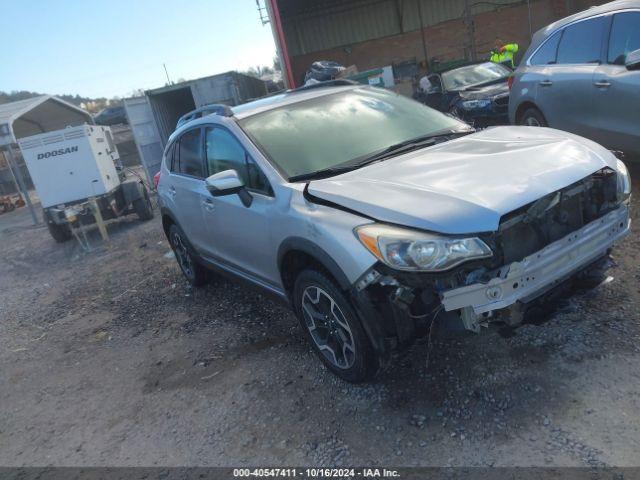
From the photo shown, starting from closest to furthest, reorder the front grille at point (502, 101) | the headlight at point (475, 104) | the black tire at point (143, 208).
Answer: the front grille at point (502, 101) → the headlight at point (475, 104) → the black tire at point (143, 208)

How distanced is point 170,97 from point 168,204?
12781 mm

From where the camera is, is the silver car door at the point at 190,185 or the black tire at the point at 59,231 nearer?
the silver car door at the point at 190,185

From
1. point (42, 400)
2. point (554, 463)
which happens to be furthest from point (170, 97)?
point (554, 463)

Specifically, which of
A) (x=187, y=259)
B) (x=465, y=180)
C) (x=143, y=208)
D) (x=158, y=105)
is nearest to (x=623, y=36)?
(x=465, y=180)

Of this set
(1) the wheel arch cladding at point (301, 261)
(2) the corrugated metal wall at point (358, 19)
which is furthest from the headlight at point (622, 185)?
(2) the corrugated metal wall at point (358, 19)

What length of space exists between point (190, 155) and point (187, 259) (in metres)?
1.32

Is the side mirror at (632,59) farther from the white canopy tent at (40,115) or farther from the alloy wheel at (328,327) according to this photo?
the white canopy tent at (40,115)

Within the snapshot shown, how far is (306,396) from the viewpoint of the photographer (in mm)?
3211

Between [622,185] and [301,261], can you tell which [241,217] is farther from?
[622,185]

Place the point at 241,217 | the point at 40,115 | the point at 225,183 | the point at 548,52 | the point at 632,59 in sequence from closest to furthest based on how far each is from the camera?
the point at 225,183, the point at 241,217, the point at 632,59, the point at 548,52, the point at 40,115

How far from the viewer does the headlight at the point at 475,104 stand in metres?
9.37

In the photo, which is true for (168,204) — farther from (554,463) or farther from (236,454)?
(554,463)

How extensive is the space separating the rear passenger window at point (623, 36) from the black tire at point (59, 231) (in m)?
10.0

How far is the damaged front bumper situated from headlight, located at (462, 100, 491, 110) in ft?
23.2
